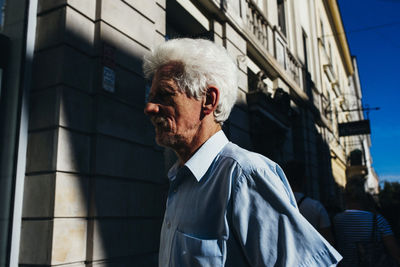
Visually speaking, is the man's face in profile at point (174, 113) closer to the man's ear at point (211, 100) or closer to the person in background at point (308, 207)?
the man's ear at point (211, 100)

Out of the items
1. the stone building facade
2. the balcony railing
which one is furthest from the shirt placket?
the balcony railing

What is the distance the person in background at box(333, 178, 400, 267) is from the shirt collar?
260 cm

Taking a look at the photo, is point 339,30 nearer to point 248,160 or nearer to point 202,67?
point 202,67

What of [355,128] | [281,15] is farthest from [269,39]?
[355,128]

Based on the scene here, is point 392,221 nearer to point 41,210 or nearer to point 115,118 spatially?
point 115,118

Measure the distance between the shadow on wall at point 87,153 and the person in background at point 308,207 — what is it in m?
1.58

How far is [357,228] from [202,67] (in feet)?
9.03

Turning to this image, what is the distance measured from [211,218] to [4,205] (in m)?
2.57

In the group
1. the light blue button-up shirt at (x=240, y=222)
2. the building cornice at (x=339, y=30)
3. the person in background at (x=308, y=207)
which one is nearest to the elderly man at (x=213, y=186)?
the light blue button-up shirt at (x=240, y=222)

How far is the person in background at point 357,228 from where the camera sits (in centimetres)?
333

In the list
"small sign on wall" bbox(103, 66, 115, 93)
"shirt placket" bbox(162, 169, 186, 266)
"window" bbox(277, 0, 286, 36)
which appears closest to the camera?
"shirt placket" bbox(162, 169, 186, 266)

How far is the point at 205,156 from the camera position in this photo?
4.38ft

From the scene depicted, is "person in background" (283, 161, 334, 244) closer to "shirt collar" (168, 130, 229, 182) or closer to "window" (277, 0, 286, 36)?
"shirt collar" (168, 130, 229, 182)

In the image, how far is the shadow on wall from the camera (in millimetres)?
3037
